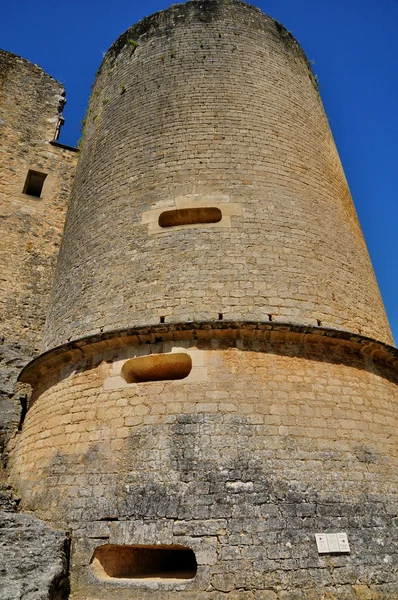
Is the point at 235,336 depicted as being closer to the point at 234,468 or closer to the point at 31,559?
the point at 234,468

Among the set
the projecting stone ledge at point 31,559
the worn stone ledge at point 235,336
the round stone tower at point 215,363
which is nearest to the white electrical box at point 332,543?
the round stone tower at point 215,363

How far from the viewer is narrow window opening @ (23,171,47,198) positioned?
10180mm

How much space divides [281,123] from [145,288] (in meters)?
4.01

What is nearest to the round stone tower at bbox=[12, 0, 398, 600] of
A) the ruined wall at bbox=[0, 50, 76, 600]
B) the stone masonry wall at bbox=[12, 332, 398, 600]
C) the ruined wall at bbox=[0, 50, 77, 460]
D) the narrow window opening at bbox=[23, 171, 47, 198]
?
the stone masonry wall at bbox=[12, 332, 398, 600]

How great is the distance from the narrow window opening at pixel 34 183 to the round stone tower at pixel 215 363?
88.2 inches

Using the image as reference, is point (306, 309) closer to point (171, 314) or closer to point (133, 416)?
point (171, 314)

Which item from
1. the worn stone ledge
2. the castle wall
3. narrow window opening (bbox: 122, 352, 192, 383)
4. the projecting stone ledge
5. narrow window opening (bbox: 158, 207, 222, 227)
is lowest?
the projecting stone ledge

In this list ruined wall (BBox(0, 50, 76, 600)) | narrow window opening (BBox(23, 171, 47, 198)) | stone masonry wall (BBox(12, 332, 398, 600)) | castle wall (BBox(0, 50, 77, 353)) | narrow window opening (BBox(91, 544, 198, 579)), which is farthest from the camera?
narrow window opening (BBox(23, 171, 47, 198))

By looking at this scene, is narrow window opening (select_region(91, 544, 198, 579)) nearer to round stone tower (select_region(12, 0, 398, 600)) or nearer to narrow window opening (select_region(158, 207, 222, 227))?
round stone tower (select_region(12, 0, 398, 600))

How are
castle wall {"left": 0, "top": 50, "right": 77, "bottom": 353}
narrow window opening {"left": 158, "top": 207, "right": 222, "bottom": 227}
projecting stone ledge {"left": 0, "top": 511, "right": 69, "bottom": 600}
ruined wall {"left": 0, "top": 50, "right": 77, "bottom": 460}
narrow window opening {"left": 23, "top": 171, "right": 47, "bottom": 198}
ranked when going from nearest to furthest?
projecting stone ledge {"left": 0, "top": 511, "right": 69, "bottom": 600} < narrow window opening {"left": 158, "top": 207, "right": 222, "bottom": 227} < ruined wall {"left": 0, "top": 50, "right": 77, "bottom": 460} < castle wall {"left": 0, "top": 50, "right": 77, "bottom": 353} < narrow window opening {"left": 23, "top": 171, "right": 47, "bottom": 198}

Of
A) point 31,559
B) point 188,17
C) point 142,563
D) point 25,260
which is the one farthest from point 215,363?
point 188,17

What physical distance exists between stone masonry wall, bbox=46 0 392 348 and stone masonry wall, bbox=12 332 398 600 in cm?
71

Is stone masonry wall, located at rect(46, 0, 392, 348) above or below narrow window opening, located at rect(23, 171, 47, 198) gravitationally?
below

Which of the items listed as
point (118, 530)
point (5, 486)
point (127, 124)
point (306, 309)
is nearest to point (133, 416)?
point (118, 530)
